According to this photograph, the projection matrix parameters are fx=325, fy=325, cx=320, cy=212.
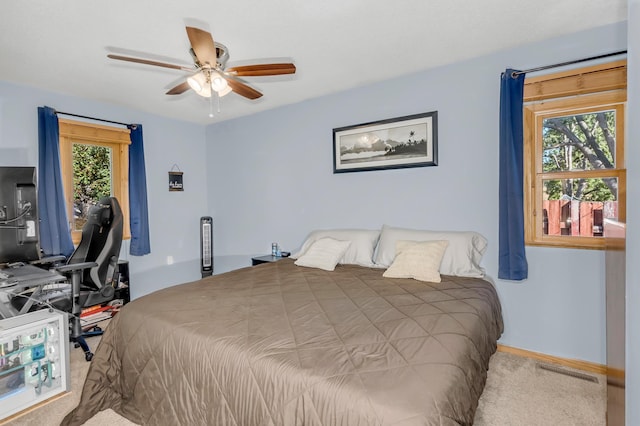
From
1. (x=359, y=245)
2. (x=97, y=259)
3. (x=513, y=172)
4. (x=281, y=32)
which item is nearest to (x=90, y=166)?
(x=97, y=259)

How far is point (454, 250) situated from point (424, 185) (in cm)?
71

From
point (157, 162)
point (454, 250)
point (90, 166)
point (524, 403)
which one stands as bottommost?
point (524, 403)

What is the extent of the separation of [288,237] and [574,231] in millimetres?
2840

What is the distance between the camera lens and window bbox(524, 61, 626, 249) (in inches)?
92.2

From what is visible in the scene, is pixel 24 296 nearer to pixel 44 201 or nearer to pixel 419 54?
pixel 44 201

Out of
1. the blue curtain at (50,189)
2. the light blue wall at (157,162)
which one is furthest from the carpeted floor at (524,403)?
the light blue wall at (157,162)

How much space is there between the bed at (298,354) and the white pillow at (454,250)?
26 cm

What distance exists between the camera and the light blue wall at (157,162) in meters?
3.13

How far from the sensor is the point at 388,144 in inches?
129

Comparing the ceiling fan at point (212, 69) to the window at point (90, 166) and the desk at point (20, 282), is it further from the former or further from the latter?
the window at point (90, 166)

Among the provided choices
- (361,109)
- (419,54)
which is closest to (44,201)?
(361,109)

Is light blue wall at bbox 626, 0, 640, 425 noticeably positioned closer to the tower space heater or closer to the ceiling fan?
the ceiling fan

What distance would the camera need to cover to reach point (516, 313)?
104 inches

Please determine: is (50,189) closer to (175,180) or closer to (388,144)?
(175,180)
